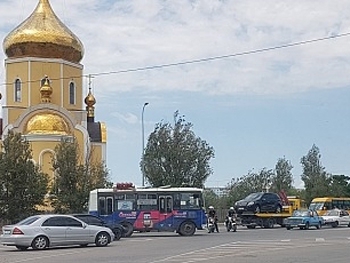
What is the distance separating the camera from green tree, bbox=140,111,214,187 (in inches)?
2409

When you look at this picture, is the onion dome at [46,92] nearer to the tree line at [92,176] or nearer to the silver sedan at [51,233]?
the tree line at [92,176]

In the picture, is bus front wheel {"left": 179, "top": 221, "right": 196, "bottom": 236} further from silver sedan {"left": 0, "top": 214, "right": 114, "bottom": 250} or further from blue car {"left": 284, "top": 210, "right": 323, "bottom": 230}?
blue car {"left": 284, "top": 210, "right": 323, "bottom": 230}

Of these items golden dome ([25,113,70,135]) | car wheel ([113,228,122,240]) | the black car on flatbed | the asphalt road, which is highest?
golden dome ([25,113,70,135])

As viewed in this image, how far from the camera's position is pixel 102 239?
31547mm

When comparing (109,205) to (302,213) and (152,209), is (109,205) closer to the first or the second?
(152,209)

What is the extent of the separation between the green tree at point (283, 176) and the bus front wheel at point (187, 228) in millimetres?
43094

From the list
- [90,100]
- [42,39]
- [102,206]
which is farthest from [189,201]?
[90,100]

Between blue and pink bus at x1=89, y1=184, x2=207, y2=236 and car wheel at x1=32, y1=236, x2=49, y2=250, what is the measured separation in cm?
1123

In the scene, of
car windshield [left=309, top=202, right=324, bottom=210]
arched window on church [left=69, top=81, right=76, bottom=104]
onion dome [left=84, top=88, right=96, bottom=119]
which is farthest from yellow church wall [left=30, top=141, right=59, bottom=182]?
car windshield [left=309, top=202, right=324, bottom=210]

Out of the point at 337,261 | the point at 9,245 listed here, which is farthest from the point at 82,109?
the point at 337,261

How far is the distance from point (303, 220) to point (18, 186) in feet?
60.8

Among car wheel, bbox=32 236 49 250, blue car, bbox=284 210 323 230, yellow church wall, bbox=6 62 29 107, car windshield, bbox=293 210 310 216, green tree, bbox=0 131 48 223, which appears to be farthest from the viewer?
yellow church wall, bbox=6 62 29 107

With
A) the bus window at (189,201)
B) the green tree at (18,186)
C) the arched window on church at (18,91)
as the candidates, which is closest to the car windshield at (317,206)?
the bus window at (189,201)

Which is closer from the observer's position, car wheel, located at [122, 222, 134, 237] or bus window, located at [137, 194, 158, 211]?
car wheel, located at [122, 222, 134, 237]
